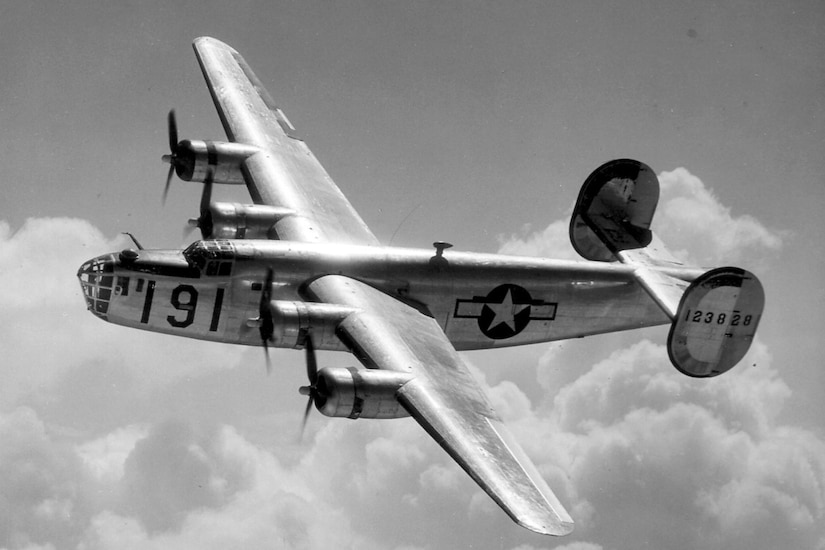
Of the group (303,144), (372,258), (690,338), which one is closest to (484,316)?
(372,258)

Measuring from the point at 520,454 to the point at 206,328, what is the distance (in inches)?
423

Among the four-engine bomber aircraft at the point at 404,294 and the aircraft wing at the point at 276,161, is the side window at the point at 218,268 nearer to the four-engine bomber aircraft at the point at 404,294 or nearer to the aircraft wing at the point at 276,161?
the four-engine bomber aircraft at the point at 404,294

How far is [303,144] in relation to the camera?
121 feet

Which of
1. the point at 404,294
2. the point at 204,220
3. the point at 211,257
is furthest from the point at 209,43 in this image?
the point at 404,294

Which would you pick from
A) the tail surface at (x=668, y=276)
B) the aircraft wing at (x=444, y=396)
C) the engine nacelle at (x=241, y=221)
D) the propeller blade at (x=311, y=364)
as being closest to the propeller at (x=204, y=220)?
the engine nacelle at (x=241, y=221)

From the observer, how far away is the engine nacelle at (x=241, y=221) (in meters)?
29.7

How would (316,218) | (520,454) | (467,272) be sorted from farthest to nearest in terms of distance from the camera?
(316,218) → (467,272) → (520,454)

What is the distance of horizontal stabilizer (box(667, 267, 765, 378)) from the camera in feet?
90.4

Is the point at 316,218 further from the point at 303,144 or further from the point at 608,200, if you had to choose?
the point at 608,200

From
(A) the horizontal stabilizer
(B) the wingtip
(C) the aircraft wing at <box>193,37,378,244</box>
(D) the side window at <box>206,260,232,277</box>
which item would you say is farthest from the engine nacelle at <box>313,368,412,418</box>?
(B) the wingtip

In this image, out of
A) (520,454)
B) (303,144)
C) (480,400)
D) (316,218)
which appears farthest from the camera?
(303,144)

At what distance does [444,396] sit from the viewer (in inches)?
907

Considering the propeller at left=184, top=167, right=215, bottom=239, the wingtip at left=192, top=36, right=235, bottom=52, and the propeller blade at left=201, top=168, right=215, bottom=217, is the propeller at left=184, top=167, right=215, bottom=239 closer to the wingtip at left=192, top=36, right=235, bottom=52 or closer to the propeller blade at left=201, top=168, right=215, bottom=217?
the propeller blade at left=201, top=168, right=215, bottom=217

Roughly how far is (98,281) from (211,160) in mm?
7621
